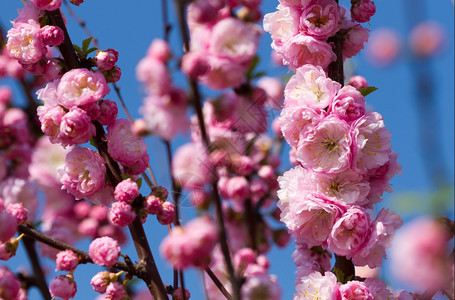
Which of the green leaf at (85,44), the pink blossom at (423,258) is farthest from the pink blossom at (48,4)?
the pink blossom at (423,258)

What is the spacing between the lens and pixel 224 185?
941mm

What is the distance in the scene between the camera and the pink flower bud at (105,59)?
1.52 meters

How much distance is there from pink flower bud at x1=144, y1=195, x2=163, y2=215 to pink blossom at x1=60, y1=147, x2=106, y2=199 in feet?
0.51

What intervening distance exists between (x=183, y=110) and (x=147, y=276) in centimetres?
74

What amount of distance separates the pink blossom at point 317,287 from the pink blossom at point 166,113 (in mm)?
699

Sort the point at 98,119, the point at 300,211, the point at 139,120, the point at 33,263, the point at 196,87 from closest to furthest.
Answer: the point at 196,87 → the point at 139,120 → the point at 300,211 → the point at 98,119 → the point at 33,263

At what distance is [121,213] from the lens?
1.37 meters

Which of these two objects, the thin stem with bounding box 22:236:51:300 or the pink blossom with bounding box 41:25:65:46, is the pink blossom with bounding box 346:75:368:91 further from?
the thin stem with bounding box 22:236:51:300

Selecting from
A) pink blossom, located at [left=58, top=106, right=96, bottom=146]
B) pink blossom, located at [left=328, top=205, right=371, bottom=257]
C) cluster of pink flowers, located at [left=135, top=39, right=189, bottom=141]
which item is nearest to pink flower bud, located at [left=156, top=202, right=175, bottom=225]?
pink blossom, located at [left=58, top=106, right=96, bottom=146]

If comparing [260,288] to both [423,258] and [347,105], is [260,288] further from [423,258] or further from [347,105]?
[347,105]

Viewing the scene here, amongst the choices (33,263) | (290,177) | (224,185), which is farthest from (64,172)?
(224,185)

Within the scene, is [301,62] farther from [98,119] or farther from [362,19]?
[98,119]

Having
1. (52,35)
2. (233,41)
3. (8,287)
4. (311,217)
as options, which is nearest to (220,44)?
(233,41)

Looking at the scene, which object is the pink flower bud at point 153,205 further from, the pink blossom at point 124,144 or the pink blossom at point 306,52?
the pink blossom at point 306,52
